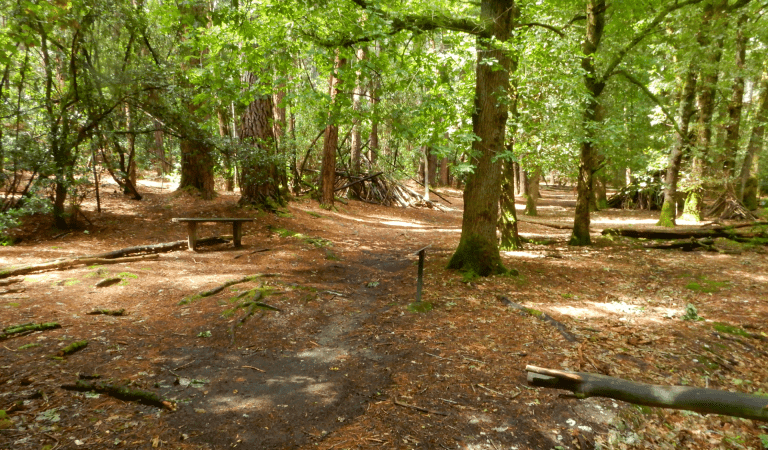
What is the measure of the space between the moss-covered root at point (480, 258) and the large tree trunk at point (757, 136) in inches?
465

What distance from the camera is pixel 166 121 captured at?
9320mm

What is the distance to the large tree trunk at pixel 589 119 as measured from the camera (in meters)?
9.34

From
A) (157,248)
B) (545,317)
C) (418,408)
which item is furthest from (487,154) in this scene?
(157,248)

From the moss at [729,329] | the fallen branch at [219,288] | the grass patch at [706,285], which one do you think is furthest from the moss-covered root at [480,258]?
the fallen branch at [219,288]

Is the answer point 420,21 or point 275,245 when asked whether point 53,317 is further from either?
point 420,21

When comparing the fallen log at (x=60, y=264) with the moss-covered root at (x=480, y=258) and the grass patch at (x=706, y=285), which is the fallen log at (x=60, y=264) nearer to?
the moss-covered root at (x=480, y=258)

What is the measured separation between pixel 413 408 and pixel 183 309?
3863 mm

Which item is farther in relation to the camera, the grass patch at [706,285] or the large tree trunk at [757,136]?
the large tree trunk at [757,136]

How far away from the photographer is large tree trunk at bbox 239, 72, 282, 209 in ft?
37.4

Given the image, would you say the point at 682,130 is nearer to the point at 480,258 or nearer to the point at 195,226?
the point at 480,258

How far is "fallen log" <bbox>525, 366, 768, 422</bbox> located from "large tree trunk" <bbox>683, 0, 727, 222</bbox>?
38.4 ft

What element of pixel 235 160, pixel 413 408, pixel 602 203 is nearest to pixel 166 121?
pixel 235 160

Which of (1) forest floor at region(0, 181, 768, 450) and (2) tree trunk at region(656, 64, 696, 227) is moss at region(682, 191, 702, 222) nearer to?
(2) tree trunk at region(656, 64, 696, 227)

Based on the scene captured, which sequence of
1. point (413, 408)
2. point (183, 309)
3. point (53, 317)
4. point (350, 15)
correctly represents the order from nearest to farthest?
1. point (413, 408)
2. point (53, 317)
3. point (183, 309)
4. point (350, 15)
